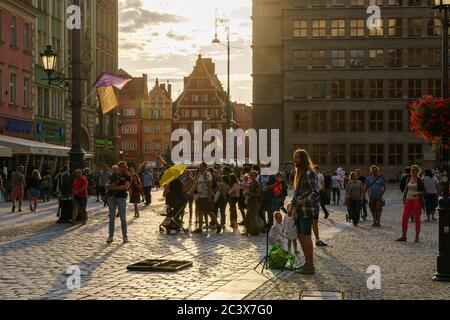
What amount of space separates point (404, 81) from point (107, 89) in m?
59.4

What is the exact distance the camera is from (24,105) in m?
45.7

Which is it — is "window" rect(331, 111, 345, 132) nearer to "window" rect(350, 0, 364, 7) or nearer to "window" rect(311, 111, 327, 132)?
"window" rect(311, 111, 327, 132)

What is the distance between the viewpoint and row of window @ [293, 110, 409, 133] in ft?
268

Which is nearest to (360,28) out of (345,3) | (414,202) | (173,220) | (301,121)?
(345,3)

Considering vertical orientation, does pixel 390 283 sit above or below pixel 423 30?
below

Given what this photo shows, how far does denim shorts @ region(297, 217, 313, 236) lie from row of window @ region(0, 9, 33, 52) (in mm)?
33562

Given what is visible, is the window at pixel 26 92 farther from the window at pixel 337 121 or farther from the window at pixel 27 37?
the window at pixel 337 121

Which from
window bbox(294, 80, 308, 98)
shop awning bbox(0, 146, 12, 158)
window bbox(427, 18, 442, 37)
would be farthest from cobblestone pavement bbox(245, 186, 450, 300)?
window bbox(427, 18, 442, 37)

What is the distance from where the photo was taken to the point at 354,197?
23516 mm

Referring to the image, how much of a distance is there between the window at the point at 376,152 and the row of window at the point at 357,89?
5.13m

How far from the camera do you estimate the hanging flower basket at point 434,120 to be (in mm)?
12117

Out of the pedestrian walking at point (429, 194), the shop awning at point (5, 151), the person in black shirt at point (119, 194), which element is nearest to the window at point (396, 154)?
the shop awning at point (5, 151)
